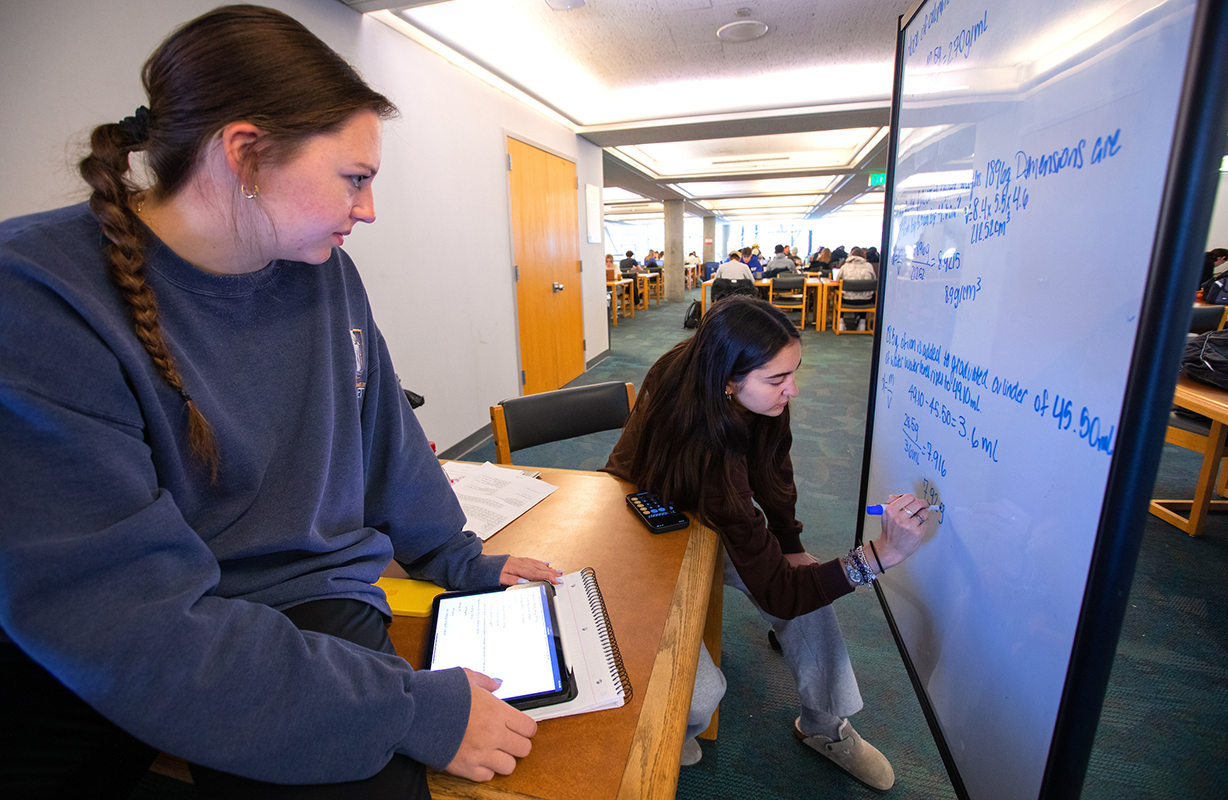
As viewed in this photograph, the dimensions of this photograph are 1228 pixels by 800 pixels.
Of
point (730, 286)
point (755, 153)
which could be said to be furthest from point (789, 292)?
point (755, 153)

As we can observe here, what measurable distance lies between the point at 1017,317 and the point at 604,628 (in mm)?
749

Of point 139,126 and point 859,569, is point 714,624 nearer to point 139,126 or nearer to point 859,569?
point 859,569

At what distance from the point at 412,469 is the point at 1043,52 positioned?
1.09 m

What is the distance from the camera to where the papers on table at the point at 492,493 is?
1114 millimetres

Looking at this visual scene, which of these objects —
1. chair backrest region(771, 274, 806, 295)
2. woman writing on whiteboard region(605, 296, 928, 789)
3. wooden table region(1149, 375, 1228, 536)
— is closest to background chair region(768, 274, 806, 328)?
chair backrest region(771, 274, 806, 295)

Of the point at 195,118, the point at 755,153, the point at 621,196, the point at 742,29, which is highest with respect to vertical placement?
the point at 621,196

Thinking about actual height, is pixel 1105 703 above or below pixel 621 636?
below

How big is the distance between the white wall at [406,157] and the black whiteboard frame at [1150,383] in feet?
3.70

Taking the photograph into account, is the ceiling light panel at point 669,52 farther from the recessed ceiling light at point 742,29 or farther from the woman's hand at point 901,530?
the woman's hand at point 901,530

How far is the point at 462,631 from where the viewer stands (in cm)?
77

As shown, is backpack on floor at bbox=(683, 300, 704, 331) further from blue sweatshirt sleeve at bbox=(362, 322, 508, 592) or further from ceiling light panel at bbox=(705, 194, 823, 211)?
blue sweatshirt sleeve at bbox=(362, 322, 508, 592)

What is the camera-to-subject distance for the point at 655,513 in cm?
111

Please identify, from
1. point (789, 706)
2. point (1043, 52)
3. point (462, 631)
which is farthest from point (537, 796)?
point (789, 706)

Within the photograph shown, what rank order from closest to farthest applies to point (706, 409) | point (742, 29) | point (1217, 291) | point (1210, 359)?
point (706, 409) → point (1210, 359) → point (742, 29) → point (1217, 291)
